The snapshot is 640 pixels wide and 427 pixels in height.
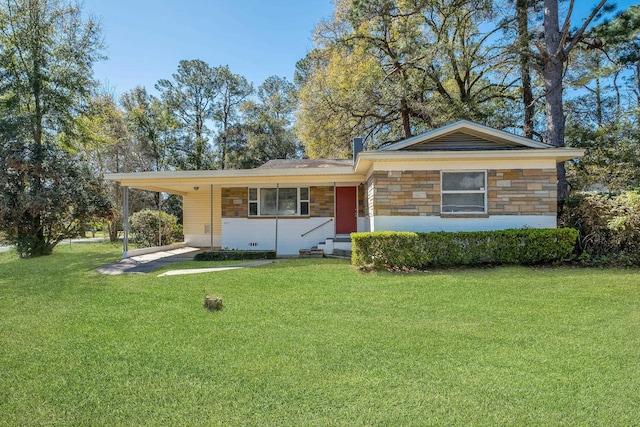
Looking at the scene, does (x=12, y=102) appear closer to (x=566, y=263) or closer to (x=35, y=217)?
(x=35, y=217)

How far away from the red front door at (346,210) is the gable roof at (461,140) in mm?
3223

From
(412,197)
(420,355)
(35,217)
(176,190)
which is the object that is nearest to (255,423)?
(420,355)

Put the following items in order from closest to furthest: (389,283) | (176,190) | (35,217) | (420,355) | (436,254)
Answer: (420,355), (389,283), (436,254), (35,217), (176,190)

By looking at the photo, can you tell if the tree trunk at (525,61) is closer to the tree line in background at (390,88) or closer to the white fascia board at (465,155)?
the tree line in background at (390,88)

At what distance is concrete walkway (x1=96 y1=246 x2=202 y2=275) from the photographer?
28.8 feet

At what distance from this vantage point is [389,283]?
664cm

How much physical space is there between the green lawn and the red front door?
19.8 ft

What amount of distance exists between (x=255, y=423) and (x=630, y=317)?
493cm

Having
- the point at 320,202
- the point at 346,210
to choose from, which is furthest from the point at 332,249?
the point at 320,202

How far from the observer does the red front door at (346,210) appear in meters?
12.5

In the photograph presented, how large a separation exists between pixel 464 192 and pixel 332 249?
440cm

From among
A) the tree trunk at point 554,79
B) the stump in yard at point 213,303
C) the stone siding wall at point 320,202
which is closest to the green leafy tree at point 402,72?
the tree trunk at point 554,79

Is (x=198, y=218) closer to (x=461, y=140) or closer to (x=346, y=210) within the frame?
(x=346, y=210)

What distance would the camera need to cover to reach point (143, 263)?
1002cm
